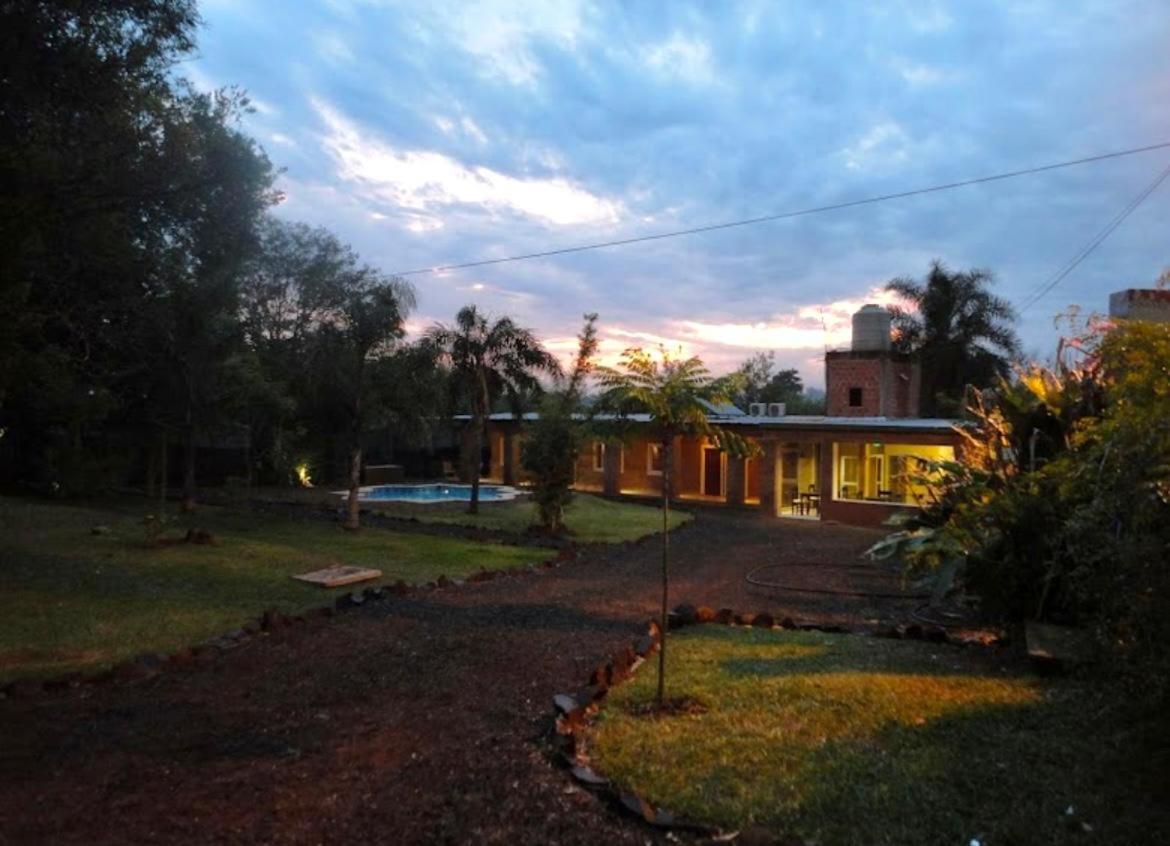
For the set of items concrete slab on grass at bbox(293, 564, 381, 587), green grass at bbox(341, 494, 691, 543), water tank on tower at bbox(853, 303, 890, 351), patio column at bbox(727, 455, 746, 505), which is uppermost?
water tank on tower at bbox(853, 303, 890, 351)

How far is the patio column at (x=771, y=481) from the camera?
22453mm

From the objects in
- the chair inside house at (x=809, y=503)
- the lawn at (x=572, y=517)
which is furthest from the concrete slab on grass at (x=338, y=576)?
the chair inside house at (x=809, y=503)

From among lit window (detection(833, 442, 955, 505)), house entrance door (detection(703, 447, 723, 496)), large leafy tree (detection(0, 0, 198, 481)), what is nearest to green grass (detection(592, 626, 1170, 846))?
large leafy tree (detection(0, 0, 198, 481))

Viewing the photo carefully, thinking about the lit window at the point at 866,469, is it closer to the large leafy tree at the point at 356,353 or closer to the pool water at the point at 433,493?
the pool water at the point at 433,493

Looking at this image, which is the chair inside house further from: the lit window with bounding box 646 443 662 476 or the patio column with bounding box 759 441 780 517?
the lit window with bounding box 646 443 662 476

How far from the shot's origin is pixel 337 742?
5.29 meters

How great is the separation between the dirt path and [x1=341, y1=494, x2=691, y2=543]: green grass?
839 cm

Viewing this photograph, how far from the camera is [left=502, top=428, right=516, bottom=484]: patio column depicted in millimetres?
29609

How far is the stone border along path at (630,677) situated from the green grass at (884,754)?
4.9 inches

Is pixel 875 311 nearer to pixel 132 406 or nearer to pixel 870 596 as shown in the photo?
pixel 870 596

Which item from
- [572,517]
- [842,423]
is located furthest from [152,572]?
[842,423]

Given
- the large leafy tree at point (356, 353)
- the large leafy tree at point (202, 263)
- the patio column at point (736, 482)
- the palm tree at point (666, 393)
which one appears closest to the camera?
the palm tree at point (666, 393)

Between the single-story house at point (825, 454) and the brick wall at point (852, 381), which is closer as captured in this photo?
the single-story house at point (825, 454)

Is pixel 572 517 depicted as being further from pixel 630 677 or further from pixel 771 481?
pixel 630 677
